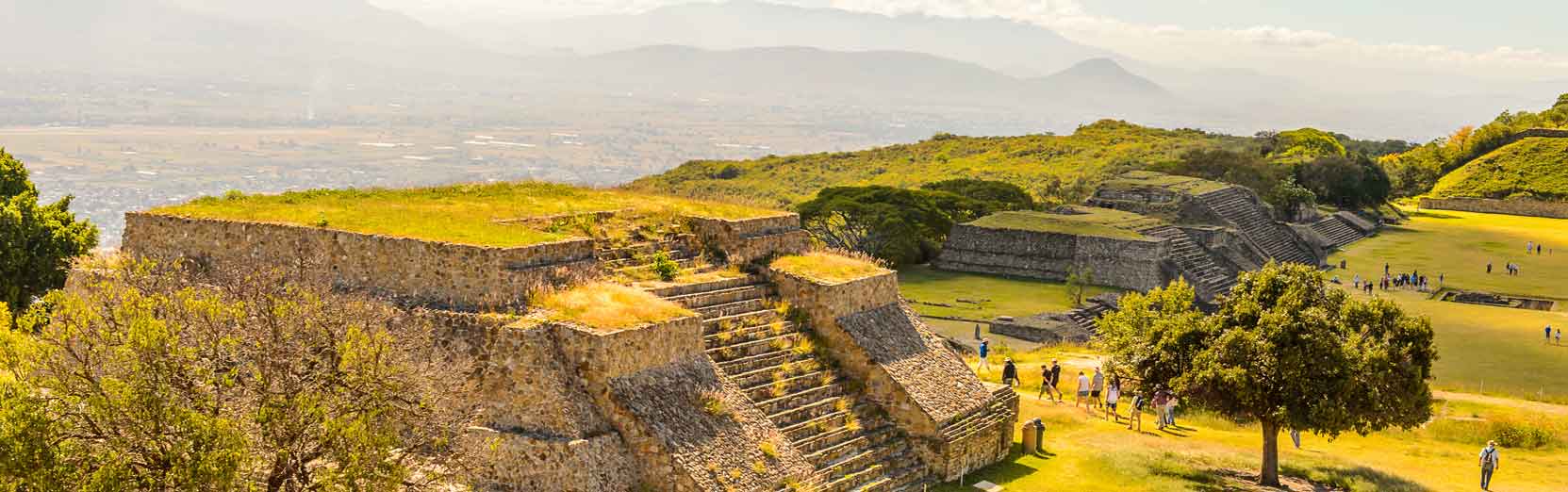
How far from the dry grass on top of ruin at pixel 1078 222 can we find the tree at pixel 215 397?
45289mm

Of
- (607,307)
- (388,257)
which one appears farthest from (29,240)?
(607,307)

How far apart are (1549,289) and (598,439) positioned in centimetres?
5212

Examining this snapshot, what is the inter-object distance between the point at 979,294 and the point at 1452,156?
81.4 meters

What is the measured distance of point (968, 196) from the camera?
74.9 m

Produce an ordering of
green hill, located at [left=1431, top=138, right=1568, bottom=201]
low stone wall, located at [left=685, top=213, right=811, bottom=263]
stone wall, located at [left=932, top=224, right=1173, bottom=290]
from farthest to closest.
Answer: green hill, located at [left=1431, top=138, right=1568, bottom=201] → stone wall, located at [left=932, top=224, right=1173, bottom=290] → low stone wall, located at [left=685, top=213, right=811, bottom=263]

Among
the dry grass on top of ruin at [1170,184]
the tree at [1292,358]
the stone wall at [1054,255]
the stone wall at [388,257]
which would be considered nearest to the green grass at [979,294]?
the stone wall at [1054,255]

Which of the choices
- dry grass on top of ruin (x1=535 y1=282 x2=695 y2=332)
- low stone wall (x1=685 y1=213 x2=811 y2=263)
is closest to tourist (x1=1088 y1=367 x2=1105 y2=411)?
low stone wall (x1=685 y1=213 x2=811 y2=263)

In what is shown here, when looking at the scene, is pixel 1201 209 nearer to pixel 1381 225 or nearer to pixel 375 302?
pixel 1381 225

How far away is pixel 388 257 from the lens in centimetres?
1911

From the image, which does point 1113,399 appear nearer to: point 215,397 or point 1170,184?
point 215,397

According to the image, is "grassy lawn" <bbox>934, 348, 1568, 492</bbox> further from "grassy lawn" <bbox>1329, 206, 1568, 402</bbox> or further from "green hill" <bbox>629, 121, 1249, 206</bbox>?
"green hill" <bbox>629, 121, 1249, 206</bbox>

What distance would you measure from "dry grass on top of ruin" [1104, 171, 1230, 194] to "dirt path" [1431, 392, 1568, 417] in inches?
1496

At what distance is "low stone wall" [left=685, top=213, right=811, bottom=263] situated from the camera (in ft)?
76.7

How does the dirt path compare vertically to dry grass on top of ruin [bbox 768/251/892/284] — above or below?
below
